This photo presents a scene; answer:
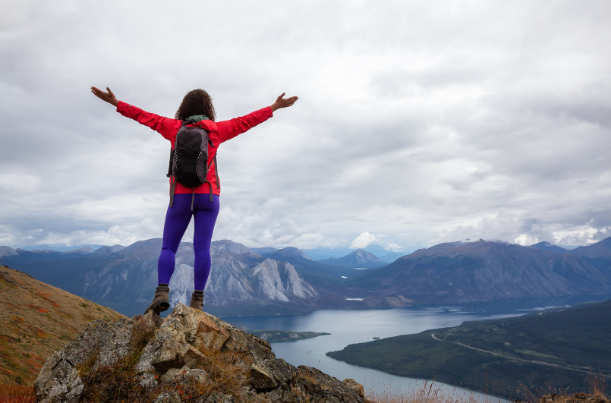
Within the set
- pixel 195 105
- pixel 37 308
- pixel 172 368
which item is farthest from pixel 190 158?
pixel 37 308

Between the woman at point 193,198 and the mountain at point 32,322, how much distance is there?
827 cm

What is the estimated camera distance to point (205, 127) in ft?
21.6

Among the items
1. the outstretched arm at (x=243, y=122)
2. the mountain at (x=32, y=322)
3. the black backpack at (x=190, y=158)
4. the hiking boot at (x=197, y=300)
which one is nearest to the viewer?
the black backpack at (x=190, y=158)

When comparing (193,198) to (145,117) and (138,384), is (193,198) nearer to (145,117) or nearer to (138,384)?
(145,117)

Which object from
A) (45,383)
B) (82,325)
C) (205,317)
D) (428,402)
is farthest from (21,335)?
(428,402)

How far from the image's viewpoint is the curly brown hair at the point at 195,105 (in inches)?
280

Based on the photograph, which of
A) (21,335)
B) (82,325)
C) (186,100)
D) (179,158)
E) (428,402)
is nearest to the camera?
(179,158)

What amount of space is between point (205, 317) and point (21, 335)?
14.3 metres

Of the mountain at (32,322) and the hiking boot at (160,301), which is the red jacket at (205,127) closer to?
the hiking boot at (160,301)

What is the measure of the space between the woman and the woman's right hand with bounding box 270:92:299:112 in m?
0.23

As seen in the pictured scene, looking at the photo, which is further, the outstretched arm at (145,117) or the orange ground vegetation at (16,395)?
the outstretched arm at (145,117)

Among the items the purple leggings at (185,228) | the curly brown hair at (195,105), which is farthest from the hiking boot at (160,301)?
the curly brown hair at (195,105)

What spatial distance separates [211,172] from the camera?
21.6 feet

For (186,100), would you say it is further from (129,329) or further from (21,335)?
(21,335)
